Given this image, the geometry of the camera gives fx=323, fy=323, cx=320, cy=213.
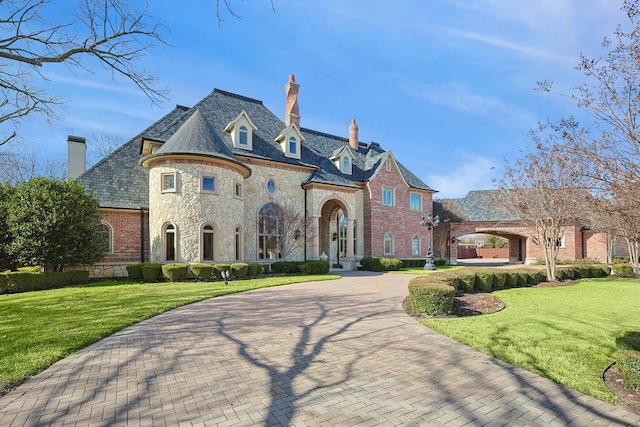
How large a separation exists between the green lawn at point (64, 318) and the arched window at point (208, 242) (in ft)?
12.7

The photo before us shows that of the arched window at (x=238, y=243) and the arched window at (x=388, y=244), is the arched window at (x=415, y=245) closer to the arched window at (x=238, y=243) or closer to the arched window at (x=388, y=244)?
the arched window at (x=388, y=244)

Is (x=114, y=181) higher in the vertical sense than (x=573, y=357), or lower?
higher

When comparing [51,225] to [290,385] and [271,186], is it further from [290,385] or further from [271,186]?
[290,385]

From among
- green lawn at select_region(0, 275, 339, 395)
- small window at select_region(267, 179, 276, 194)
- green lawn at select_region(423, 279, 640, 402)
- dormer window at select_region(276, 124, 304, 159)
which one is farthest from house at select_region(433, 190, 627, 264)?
green lawn at select_region(0, 275, 339, 395)

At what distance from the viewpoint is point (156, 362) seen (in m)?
4.96

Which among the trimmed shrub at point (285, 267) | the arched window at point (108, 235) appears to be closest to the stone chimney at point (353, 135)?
the trimmed shrub at point (285, 267)

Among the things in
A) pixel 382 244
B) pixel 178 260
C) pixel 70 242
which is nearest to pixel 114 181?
pixel 70 242

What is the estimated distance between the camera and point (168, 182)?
1670cm

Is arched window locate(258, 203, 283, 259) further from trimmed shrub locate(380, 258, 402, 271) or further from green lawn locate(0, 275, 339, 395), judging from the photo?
green lawn locate(0, 275, 339, 395)

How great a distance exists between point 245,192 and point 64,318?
43.8 ft

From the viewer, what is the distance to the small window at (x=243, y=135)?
21.0m

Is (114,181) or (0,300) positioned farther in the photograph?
(114,181)

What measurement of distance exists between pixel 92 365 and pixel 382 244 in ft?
78.4

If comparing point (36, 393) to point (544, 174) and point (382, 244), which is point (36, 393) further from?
point (382, 244)
